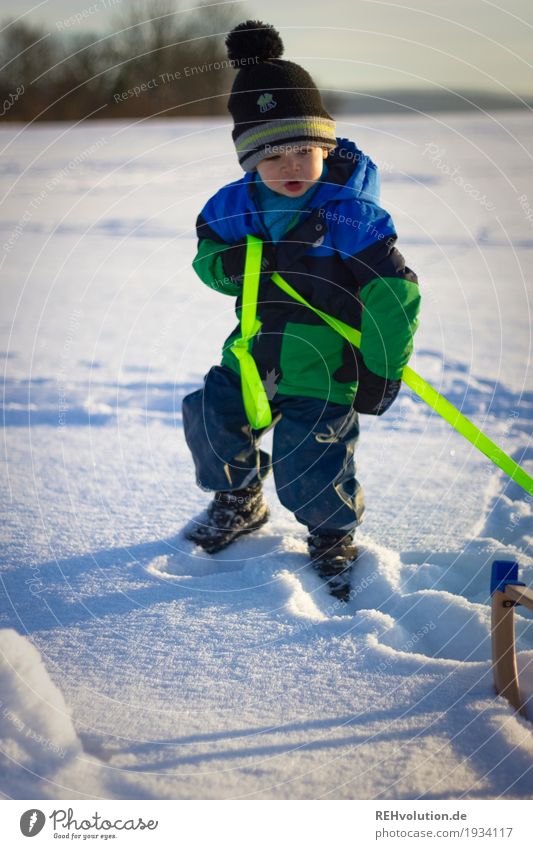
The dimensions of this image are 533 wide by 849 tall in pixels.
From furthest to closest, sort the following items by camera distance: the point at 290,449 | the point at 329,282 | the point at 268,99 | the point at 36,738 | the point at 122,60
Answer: the point at 122,60 < the point at 290,449 < the point at 329,282 < the point at 268,99 < the point at 36,738

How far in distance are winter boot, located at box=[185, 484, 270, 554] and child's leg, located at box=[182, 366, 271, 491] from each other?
59mm

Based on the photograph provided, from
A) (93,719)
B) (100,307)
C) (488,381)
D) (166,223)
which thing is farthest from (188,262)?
(93,719)

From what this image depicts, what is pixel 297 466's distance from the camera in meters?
1.82

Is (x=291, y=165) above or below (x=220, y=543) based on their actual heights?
above

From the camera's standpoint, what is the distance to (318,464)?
180 cm

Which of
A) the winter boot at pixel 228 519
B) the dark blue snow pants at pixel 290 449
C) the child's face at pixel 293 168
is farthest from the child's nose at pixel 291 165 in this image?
the winter boot at pixel 228 519

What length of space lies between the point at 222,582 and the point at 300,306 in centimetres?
62

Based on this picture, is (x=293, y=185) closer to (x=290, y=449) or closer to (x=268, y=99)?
(x=268, y=99)

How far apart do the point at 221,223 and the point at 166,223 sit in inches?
123

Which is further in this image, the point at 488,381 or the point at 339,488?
the point at 488,381

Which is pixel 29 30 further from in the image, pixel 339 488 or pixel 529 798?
pixel 529 798

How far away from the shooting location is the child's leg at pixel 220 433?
1885 mm

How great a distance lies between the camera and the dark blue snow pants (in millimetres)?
1810

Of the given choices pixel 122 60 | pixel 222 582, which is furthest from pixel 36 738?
pixel 122 60
